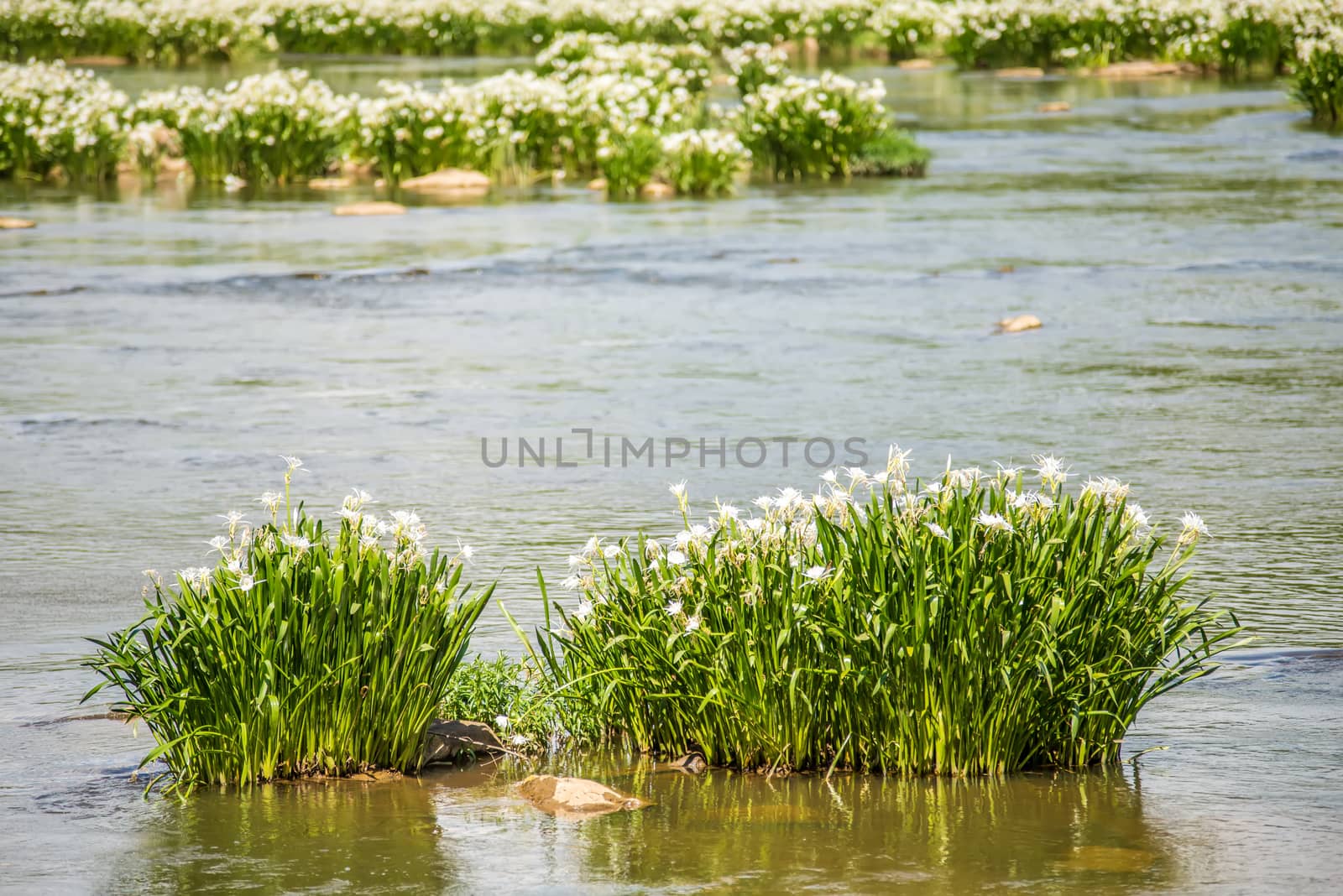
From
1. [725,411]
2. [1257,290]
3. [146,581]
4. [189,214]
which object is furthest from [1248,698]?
[189,214]

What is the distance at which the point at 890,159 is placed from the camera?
72.0 ft

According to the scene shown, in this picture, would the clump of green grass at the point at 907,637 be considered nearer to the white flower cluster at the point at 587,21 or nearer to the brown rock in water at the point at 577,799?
the brown rock in water at the point at 577,799

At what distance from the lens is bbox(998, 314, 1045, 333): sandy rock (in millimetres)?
12461

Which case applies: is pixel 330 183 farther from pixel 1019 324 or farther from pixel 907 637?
pixel 907 637

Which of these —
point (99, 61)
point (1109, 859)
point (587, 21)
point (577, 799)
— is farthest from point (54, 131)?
point (587, 21)

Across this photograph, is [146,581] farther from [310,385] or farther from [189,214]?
[189,214]

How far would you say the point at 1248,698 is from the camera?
221 inches

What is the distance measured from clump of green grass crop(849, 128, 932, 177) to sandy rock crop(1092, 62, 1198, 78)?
16.0 meters

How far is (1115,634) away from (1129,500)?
9.65ft

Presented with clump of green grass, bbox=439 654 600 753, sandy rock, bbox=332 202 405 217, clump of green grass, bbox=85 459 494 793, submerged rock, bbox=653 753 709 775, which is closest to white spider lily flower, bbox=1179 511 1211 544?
submerged rock, bbox=653 753 709 775

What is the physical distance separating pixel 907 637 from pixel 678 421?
508cm

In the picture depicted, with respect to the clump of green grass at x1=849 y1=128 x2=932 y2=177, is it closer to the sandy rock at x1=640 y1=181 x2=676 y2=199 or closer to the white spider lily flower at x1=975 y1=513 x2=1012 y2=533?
the sandy rock at x1=640 y1=181 x2=676 y2=199

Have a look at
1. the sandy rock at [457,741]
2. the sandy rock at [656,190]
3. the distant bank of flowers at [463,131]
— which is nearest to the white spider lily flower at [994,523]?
the sandy rock at [457,741]

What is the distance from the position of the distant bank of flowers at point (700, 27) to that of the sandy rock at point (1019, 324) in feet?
78.0
